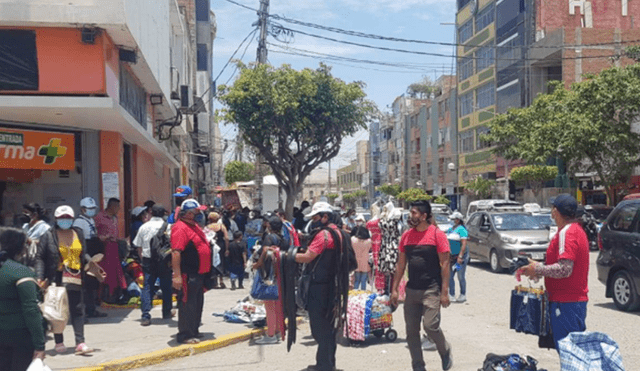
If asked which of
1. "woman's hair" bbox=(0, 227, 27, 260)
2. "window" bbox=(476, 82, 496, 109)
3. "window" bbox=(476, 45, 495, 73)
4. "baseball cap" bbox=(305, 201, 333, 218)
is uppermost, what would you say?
"window" bbox=(476, 45, 495, 73)

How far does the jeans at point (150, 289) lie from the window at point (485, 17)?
44.3m

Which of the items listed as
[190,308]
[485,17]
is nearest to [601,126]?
[190,308]

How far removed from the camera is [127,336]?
9.33 meters

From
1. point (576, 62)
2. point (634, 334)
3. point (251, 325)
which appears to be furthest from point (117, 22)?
point (576, 62)

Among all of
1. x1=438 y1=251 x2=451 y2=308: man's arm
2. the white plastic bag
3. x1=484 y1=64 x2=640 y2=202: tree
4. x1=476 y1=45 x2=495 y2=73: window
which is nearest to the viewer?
the white plastic bag

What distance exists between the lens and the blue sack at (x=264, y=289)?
344 inches

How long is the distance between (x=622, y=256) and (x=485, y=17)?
43.8m

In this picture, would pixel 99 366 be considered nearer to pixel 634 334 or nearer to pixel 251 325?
pixel 251 325

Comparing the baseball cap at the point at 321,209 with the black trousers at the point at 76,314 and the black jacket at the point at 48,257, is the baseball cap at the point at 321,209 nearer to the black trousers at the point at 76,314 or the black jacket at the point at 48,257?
the black jacket at the point at 48,257

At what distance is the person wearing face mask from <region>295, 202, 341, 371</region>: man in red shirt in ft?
9.43

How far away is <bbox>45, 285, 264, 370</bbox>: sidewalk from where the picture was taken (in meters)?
7.98

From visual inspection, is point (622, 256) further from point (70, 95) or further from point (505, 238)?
point (70, 95)

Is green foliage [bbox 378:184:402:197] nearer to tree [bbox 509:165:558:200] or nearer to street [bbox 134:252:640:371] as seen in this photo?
tree [bbox 509:165:558:200]

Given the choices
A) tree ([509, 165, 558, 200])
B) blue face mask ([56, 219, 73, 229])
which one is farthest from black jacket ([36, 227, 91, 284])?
tree ([509, 165, 558, 200])
